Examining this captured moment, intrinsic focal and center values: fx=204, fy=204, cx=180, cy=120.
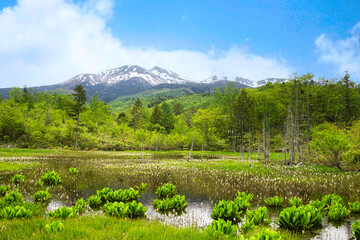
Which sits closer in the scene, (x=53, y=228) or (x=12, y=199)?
(x=53, y=228)

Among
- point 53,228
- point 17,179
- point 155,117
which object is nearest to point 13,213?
point 53,228

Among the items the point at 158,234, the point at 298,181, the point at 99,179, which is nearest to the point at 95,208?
the point at 158,234

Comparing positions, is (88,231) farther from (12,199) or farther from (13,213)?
(12,199)

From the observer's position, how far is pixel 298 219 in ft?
22.9

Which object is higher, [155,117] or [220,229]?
[155,117]

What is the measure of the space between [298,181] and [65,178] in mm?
17814

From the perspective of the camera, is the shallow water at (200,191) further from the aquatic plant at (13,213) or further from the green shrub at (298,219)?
the aquatic plant at (13,213)

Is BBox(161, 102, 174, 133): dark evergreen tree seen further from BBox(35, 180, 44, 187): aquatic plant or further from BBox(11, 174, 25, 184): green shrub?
BBox(35, 180, 44, 187): aquatic plant

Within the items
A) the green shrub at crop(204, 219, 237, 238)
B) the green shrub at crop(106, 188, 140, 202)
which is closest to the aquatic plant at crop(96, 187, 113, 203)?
the green shrub at crop(106, 188, 140, 202)

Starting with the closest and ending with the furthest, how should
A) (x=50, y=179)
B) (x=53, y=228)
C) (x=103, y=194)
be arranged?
(x=53, y=228), (x=103, y=194), (x=50, y=179)

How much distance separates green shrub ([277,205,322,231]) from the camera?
6.88 metres

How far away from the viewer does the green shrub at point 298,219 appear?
A: 6879 mm

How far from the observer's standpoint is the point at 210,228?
5695mm

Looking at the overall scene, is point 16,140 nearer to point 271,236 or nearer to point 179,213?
point 179,213
